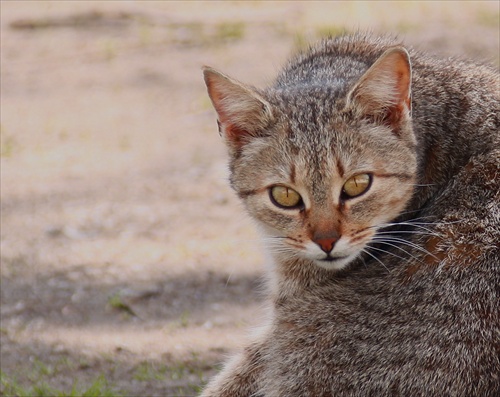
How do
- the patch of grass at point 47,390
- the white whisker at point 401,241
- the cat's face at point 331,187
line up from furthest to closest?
the patch of grass at point 47,390 < the cat's face at point 331,187 < the white whisker at point 401,241

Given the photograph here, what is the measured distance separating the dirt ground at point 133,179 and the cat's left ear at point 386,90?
1.53 metres

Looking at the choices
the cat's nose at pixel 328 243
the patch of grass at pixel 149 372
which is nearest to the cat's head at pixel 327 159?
the cat's nose at pixel 328 243

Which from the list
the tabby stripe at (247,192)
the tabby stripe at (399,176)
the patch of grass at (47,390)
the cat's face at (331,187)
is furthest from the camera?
the patch of grass at (47,390)

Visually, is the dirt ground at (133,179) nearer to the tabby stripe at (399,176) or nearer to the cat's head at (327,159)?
the cat's head at (327,159)

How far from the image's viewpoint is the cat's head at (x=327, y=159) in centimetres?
412

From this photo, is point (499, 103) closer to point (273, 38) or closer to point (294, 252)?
point (294, 252)

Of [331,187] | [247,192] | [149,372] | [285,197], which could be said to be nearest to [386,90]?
[331,187]

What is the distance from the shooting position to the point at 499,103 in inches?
175

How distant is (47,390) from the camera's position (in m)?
4.81

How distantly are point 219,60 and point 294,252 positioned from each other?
6005 mm

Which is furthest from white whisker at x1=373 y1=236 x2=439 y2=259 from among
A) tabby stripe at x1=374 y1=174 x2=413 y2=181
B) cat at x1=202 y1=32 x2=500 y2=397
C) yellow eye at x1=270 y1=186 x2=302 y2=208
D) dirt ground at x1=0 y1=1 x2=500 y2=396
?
dirt ground at x1=0 y1=1 x2=500 y2=396

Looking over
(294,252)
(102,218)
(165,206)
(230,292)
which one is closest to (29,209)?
(102,218)

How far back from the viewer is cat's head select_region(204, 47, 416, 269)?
4.12 meters

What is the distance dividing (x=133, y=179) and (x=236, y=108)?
3360 millimetres
